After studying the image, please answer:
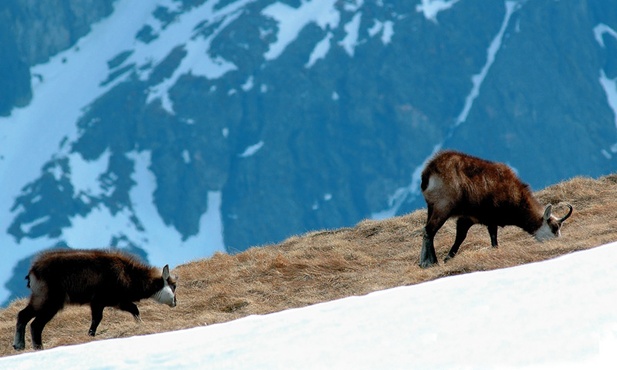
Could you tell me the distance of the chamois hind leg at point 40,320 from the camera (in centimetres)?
1516

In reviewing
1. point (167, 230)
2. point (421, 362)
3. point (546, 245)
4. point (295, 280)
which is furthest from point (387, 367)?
point (167, 230)

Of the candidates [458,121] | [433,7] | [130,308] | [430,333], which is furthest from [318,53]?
[430,333]

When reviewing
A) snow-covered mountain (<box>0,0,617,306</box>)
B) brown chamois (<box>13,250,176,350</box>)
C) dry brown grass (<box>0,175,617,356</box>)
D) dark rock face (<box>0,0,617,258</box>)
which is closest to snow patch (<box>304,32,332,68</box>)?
snow-covered mountain (<box>0,0,617,306</box>)

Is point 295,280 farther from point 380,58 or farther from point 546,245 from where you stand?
point 380,58

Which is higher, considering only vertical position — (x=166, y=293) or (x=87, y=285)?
(x=87, y=285)

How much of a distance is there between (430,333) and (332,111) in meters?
180

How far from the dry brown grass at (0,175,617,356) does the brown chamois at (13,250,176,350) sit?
0.30 meters

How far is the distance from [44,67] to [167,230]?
41639 mm

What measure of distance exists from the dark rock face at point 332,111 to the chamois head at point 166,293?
15957 cm

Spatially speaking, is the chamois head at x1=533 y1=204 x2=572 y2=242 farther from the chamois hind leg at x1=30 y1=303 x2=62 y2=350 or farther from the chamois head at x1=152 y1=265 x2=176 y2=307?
the chamois hind leg at x1=30 y1=303 x2=62 y2=350

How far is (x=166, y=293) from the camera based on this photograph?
16953mm

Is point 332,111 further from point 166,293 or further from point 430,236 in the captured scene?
point 166,293

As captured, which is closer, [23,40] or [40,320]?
[40,320]

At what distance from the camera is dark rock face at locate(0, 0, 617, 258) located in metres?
181
